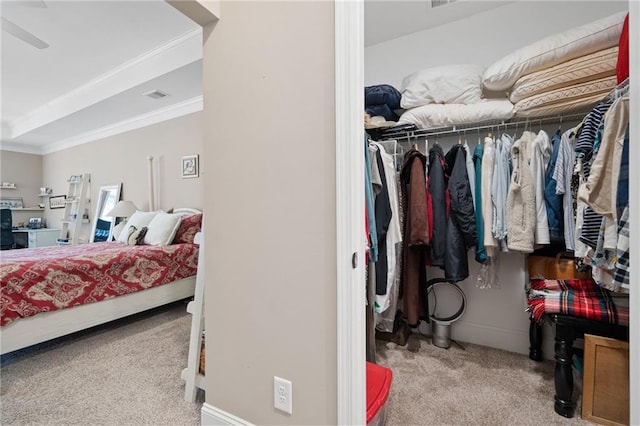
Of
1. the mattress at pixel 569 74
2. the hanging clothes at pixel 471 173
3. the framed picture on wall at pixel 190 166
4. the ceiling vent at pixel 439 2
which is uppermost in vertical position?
the ceiling vent at pixel 439 2

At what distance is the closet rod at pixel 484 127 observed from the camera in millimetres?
1832

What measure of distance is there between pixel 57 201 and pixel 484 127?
24.1 feet

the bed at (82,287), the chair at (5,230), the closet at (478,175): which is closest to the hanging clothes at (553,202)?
the closet at (478,175)

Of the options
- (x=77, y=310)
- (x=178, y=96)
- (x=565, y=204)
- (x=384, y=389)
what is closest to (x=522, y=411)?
(x=384, y=389)

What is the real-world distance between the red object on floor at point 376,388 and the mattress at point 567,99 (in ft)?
5.72

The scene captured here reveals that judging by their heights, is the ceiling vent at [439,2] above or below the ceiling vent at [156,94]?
above

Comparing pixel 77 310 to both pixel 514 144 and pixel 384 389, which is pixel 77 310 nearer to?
pixel 384 389

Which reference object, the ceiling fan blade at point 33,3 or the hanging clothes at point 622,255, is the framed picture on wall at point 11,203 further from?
the hanging clothes at point 622,255

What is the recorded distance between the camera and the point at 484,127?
2.05 m

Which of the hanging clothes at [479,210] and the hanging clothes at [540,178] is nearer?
the hanging clothes at [540,178]

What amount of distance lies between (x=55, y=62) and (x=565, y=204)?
15.4 ft

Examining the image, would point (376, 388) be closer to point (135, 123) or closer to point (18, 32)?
point (18, 32)

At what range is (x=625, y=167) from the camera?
2.98 feet

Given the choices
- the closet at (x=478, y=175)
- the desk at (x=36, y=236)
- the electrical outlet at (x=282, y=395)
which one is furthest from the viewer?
the desk at (x=36, y=236)
